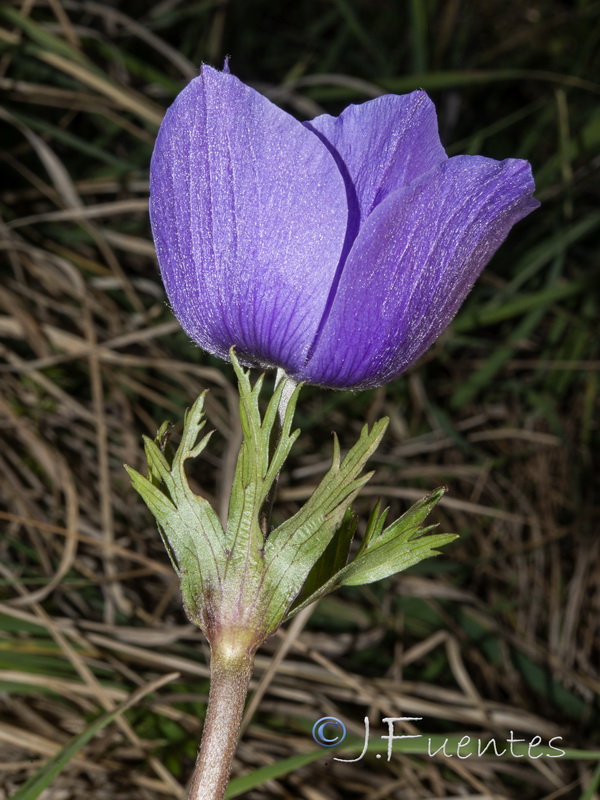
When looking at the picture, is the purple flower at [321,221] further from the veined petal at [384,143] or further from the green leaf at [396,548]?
the green leaf at [396,548]

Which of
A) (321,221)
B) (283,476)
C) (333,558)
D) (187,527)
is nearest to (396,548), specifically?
(333,558)

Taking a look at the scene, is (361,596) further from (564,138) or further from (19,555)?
(564,138)

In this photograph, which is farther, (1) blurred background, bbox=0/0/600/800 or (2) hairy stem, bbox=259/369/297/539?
(1) blurred background, bbox=0/0/600/800

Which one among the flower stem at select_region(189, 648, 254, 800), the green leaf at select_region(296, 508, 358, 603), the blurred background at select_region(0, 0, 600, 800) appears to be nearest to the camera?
the flower stem at select_region(189, 648, 254, 800)

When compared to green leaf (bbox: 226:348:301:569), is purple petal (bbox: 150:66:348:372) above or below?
above

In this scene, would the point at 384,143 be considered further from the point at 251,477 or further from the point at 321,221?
the point at 251,477

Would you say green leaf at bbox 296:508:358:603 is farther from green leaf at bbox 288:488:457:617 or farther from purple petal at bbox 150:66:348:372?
purple petal at bbox 150:66:348:372

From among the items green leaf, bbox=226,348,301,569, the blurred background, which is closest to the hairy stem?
green leaf, bbox=226,348,301,569
